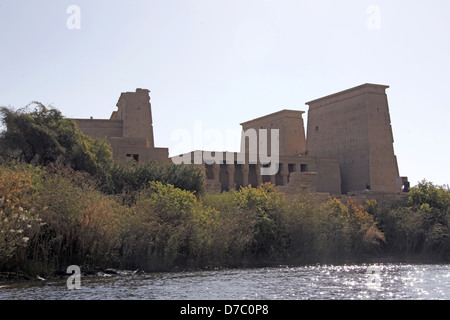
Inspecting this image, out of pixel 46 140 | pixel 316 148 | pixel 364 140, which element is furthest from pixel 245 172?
pixel 46 140

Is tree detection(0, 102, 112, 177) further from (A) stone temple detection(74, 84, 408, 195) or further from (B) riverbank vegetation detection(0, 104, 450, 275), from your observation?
(A) stone temple detection(74, 84, 408, 195)

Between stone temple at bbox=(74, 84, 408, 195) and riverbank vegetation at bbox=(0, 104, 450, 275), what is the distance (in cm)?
420

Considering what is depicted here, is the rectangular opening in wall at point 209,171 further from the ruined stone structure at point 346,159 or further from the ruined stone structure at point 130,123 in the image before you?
the ruined stone structure at point 130,123

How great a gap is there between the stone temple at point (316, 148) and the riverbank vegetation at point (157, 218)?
4203 millimetres

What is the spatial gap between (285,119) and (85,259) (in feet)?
84.0

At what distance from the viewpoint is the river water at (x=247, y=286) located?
50.0 feet

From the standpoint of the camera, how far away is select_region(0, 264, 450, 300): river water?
15250mm

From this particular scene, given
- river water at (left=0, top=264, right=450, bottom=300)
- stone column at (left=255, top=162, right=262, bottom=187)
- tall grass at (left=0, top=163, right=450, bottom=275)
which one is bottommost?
river water at (left=0, top=264, right=450, bottom=300)

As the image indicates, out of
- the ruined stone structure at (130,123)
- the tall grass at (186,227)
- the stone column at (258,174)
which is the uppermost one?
the ruined stone structure at (130,123)

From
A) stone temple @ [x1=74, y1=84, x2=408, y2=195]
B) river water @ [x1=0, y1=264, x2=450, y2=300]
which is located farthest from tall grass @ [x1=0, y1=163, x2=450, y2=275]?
stone temple @ [x1=74, y1=84, x2=408, y2=195]

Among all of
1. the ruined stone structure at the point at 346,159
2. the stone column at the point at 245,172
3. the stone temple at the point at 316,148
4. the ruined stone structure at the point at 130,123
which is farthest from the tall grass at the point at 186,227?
the ruined stone structure at the point at 130,123
